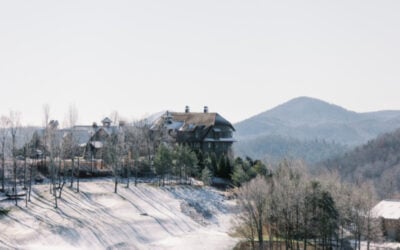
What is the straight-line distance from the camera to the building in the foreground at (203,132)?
82188 mm

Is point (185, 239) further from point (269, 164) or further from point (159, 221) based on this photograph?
point (269, 164)

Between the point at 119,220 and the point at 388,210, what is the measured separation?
29.6 m

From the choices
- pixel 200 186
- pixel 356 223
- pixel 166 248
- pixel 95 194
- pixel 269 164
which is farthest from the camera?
pixel 269 164

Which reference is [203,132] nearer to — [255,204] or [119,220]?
[119,220]

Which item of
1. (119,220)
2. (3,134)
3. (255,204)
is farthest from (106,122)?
(255,204)

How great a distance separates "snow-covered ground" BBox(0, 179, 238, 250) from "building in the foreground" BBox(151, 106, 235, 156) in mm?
22705

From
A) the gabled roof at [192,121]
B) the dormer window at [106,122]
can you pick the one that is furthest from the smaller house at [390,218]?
the dormer window at [106,122]

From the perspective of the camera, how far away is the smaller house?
55.3 m

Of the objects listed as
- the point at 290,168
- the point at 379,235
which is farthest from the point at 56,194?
the point at 379,235

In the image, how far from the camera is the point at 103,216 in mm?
47344

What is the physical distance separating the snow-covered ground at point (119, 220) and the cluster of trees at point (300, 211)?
10.6 feet

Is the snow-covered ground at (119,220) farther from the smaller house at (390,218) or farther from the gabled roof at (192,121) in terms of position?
the gabled roof at (192,121)

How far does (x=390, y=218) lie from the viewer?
5634 centimetres

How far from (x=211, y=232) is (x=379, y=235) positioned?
16231 millimetres
